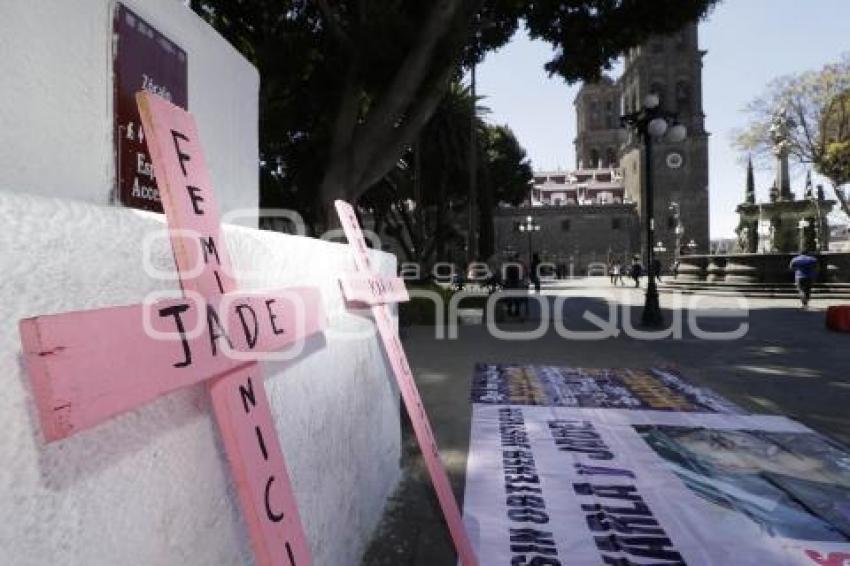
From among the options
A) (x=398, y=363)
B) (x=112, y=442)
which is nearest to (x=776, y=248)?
(x=398, y=363)

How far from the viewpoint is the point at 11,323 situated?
99cm

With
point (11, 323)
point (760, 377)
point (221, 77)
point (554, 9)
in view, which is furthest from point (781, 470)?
point (554, 9)

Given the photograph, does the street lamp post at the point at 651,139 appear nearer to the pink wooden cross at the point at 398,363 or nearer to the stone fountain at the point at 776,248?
the pink wooden cross at the point at 398,363

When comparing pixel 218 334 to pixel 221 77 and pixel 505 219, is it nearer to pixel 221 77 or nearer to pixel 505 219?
pixel 221 77

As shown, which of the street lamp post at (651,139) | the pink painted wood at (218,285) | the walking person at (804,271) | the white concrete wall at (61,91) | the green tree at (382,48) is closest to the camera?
the pink painted wood at (218,285)

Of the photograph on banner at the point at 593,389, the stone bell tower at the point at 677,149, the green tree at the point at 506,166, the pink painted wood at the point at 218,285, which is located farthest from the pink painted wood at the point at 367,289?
the stone bell tower at the point at 677,149

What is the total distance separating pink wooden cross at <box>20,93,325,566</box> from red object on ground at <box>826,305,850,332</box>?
13855 mm

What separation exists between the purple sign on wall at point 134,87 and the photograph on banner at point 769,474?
3713mm

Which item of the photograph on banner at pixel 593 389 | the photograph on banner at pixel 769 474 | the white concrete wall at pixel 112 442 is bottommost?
the photograph on banner at pixel 769 474

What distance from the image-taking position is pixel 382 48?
11.4m

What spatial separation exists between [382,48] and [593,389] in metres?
7.37

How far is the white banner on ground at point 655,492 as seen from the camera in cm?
330

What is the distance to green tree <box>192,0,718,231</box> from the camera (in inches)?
444

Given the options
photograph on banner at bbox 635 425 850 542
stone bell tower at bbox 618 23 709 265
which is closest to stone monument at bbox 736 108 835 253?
photograph on banner at bbox 635 425 850 542
